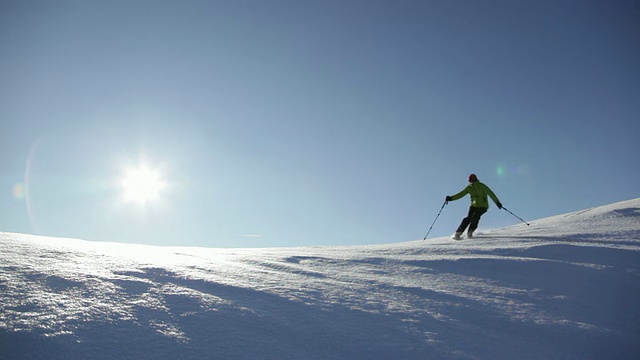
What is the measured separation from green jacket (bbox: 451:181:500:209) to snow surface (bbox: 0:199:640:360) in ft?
17.1

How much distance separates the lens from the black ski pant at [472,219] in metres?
10.2

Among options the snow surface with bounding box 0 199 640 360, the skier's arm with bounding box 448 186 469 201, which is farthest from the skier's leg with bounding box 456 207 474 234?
the snow surface with bounding box 0 199 640 360

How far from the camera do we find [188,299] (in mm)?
3168

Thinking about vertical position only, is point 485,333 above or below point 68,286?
below

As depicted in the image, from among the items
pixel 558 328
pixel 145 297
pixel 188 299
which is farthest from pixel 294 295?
pixel 558 328

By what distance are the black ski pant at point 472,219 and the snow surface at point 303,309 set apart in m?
4.78

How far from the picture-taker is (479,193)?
34.9ft

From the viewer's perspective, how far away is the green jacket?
10.6 metres

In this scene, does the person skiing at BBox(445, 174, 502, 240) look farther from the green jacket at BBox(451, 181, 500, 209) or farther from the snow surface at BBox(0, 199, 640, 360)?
the snow surface at BBox(0, 199, 640, 360)

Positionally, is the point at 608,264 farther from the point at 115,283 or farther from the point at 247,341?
the point at 115,283

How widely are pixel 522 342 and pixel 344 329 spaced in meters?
1.54

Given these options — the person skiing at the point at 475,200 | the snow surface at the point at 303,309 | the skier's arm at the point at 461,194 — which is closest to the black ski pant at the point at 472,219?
the person skiing at the point at 475,200

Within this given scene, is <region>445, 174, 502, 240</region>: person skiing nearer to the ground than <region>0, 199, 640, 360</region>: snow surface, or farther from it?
farther from it

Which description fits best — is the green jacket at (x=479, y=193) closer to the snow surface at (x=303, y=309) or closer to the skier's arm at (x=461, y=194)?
the skier's arm at (x=461, y=194)
